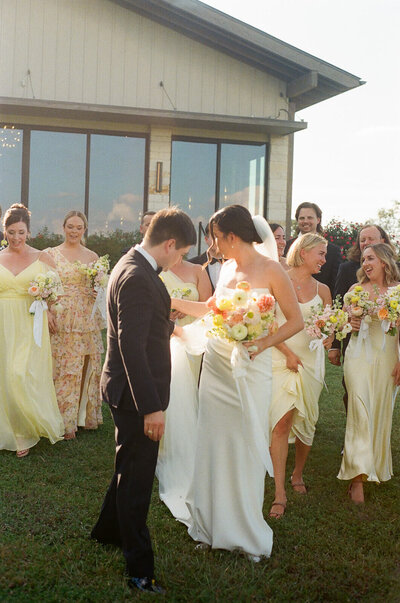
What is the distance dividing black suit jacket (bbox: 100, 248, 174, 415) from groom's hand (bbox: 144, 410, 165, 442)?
1.6 inches

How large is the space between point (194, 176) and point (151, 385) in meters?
12.6

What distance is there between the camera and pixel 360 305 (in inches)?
234

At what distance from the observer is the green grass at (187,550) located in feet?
13.5

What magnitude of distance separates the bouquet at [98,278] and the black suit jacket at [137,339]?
3.78 meters

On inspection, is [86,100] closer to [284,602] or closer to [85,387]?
[85,387]

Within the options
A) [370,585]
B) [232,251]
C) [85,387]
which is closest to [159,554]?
[370,585]

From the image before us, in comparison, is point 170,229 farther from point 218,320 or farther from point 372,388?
point 372,388

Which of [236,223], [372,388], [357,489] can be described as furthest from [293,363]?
[236,223]

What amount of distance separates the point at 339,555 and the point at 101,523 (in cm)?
165

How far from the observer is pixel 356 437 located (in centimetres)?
595

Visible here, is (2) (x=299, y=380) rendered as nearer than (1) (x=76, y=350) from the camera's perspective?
Yes

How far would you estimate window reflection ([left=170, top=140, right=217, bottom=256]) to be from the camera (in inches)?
623

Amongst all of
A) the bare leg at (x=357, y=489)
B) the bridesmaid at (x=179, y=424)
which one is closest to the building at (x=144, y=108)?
the bridesmaid at (x=179, y=424)

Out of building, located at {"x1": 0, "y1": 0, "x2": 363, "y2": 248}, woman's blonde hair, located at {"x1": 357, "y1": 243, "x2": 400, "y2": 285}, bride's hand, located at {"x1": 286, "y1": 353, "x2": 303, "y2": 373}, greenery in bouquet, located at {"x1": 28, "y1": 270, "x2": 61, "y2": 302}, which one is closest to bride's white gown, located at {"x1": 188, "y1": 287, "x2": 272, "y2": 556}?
bride's hand, located at {"x1": 286, "y1": 353, "x2": 303, "y2": 373}
